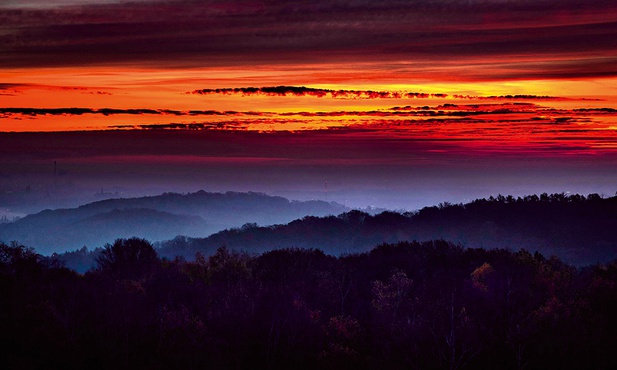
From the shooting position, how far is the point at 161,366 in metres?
54.7

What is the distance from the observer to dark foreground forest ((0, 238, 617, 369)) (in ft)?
188

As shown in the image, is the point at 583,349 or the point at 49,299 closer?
the point at 583,349

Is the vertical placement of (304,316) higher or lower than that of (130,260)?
lower

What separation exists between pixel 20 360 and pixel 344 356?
22.7 m

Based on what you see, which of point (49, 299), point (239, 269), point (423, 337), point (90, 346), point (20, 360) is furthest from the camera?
point (239, 269)

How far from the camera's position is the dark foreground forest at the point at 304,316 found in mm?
57238

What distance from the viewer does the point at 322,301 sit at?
Answer: 8350 centimetres

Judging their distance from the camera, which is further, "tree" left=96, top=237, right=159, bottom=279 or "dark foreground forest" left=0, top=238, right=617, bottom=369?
"tree" left=96, top=237, right=159, bottom=279

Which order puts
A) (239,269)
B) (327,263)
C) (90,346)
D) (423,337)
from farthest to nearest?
1. (327,263)
2. (239,269)
3. (423,337)
4. (90,346)

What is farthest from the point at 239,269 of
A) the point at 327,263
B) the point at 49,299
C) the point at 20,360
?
the point at 20,360

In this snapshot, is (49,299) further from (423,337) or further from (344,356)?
(423,337)

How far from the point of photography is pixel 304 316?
69500mm

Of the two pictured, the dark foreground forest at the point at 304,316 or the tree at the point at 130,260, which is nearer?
the dark foreground forest at the point at 304,316

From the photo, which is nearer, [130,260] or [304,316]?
[304,316]
